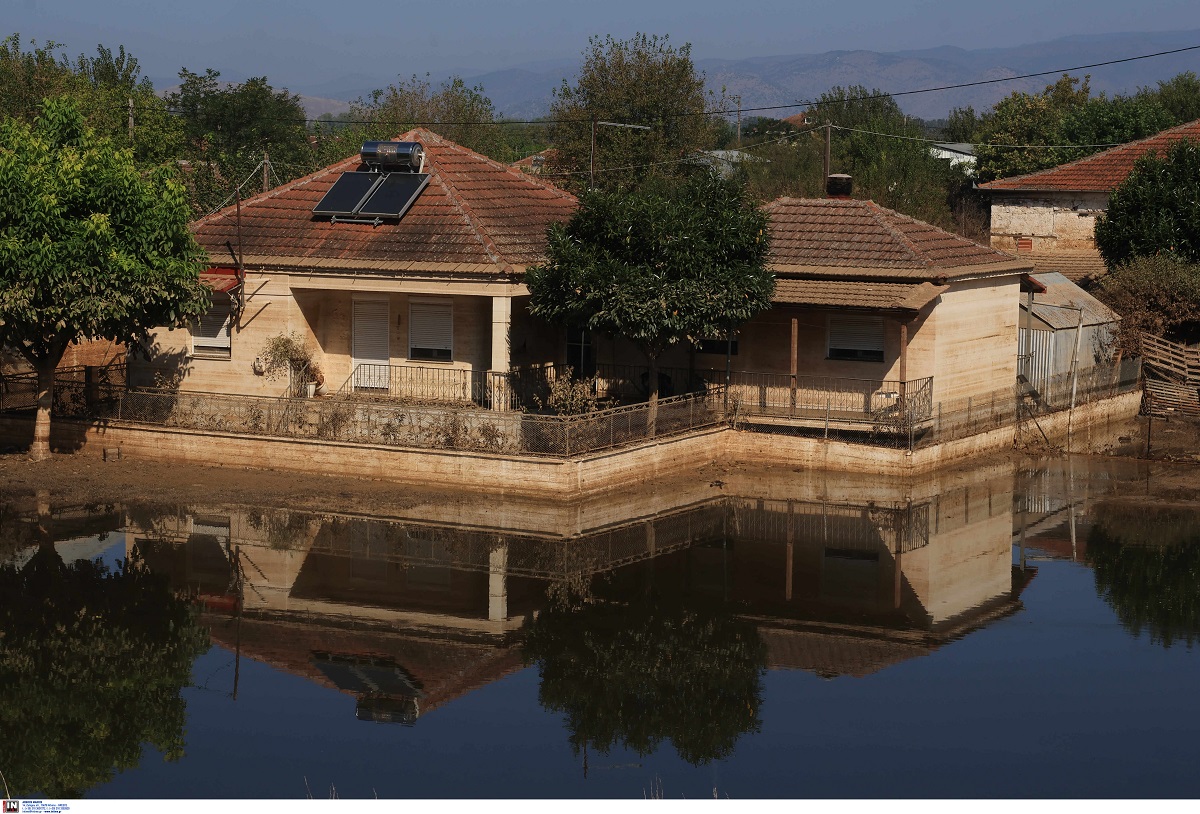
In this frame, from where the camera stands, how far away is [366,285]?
95.1ft

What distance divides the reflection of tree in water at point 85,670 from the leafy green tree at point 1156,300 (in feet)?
83.4

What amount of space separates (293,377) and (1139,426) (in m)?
19.4

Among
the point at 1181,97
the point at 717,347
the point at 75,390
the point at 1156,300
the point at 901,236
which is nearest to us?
the point at 75,390

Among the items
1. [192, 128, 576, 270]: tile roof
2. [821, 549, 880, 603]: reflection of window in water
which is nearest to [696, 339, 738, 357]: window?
[192, 128, 576, 270]: tile roof

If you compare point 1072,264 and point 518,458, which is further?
point 1072,264

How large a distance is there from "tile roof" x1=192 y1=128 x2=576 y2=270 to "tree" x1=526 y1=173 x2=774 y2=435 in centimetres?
185

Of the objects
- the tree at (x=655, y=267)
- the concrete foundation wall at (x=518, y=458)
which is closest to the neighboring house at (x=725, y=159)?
the concrete foundation wall at (x=518, y=458)

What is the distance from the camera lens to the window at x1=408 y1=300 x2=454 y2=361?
30344 millimetres

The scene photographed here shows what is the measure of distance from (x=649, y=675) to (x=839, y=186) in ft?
59.3

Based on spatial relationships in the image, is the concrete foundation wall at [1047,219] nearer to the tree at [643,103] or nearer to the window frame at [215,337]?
the tree at [643,103]

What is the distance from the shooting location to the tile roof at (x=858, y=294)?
91.1 feet

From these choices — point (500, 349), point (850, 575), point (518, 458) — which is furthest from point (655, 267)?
point (850, 575)

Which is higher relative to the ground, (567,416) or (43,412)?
(567,416)

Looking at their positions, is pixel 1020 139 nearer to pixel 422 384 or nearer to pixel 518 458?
pixel 422 384
